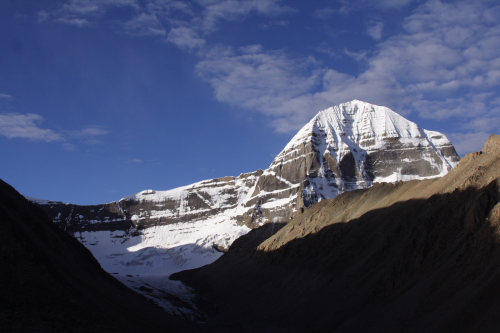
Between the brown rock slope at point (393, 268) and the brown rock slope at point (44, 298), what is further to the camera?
the brown rock slope at point (393, 268)

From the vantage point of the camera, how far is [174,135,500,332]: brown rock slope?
3055 cm

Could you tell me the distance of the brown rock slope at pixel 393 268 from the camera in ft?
100

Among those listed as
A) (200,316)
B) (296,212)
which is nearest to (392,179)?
(296,212)

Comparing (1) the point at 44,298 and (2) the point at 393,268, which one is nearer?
(1) the point at 44,298

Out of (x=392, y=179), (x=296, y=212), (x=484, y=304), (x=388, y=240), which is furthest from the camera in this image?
(x=392, y=179)

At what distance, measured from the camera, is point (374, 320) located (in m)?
35.6

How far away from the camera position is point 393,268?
4147 centimetres

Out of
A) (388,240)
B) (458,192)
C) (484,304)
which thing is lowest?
(484,304)

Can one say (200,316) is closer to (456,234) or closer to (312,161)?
(456,234)

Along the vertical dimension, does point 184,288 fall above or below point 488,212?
below

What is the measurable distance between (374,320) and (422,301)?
176 inches

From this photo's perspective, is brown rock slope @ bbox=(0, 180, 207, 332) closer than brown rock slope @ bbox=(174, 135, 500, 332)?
Yes

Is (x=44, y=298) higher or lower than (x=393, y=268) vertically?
lower

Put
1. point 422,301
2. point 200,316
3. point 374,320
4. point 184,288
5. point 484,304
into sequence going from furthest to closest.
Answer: point 184,288, point 200,316, point 374,320, point 422,301, point 484,304
